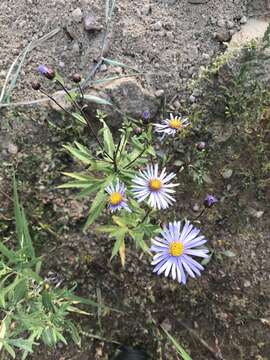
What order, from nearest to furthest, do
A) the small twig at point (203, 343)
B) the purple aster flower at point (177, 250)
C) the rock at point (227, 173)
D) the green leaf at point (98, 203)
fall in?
the purple aster flower at point (177, 250) < the green leaf at point (98, 203) < the small twig at point (203, 343) < the rock at point (227, 173)

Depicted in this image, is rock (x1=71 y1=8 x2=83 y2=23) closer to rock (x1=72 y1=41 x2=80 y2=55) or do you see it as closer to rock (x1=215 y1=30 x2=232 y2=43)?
rock (x1=72 y1=41 x2=80 y2=55)

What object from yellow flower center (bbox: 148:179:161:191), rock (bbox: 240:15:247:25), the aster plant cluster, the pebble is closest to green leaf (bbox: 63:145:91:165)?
the aster plant cluster

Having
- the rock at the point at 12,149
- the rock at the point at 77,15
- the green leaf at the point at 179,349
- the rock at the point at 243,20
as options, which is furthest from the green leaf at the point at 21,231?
the rock at the point at 243,20

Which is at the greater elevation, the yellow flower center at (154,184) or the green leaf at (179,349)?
the yellow flower center at (154,184)

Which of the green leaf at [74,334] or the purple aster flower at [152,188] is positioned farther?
the green leaf at [74,334]

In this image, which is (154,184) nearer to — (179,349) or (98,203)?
(98,203)

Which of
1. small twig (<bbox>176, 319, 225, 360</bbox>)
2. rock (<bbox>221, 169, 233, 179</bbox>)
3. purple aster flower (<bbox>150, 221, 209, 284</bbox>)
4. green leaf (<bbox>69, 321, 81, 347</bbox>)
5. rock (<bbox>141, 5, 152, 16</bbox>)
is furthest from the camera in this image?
rock (<bbox>141, 5, 152, 16</bbox>)

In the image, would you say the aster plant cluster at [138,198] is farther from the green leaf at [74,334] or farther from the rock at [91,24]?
the rock at [91,24]

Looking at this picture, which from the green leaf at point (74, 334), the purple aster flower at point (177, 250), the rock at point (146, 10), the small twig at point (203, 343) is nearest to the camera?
the purple aster flower at point (177, 250)
